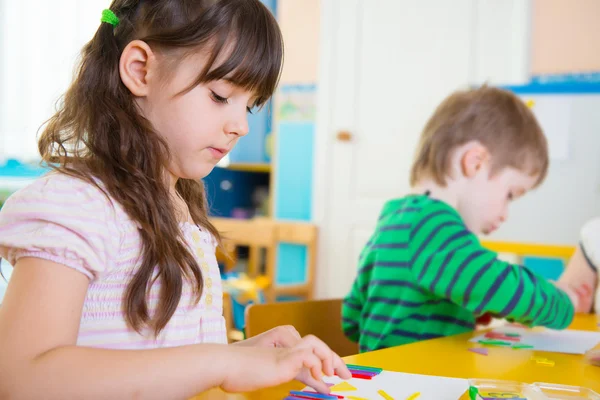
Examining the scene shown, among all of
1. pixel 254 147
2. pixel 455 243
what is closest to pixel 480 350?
pixel 455 243

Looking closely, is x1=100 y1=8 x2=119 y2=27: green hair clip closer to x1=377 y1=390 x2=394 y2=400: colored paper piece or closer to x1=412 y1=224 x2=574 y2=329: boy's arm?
x1=377 y1=390 x2=394 y2=400: colored paper piece

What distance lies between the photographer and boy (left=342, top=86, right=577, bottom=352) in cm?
104

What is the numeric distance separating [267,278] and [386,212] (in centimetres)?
204

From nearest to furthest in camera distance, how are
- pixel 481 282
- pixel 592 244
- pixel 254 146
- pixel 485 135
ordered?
pixel 481 282 → pixel 485 135 → pixel 592 244 → pixel 254 146

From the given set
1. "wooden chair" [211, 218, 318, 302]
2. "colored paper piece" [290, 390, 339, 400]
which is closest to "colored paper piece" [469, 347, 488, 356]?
"colored paper piece" [290, 390, 339, 400]

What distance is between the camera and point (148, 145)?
71 centimetres

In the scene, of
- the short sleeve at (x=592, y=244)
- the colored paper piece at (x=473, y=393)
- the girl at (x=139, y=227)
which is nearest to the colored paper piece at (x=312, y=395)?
the girl at (x=139, y=227)

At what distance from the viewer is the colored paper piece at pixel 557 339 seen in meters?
0.98

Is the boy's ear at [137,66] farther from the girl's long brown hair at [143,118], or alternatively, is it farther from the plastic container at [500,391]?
the plastic container at [500,391]

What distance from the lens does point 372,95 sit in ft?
10.4

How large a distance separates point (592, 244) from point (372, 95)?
1790 mm

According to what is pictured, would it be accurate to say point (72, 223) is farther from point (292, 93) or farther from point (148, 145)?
point (292, 93)

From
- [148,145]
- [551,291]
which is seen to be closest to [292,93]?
[551,291]

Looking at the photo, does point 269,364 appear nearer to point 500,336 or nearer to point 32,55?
point 500,336
